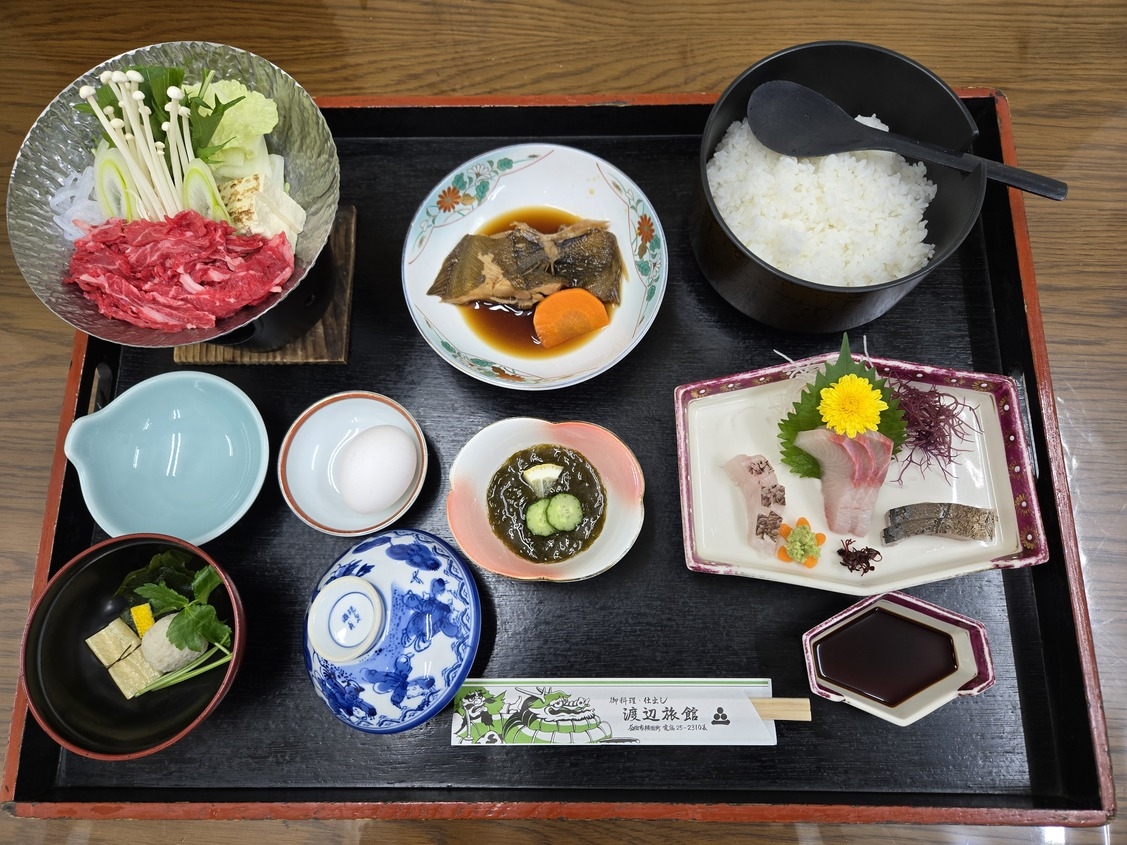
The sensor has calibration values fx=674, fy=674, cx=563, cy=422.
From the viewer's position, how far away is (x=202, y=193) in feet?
5.28

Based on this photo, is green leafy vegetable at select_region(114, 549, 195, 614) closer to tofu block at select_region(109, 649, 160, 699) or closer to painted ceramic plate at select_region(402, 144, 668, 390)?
tofu block at select_region(109, 649, 160, 699)

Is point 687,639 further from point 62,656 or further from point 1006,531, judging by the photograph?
point 62,656

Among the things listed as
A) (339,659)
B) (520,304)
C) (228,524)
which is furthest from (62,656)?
(520,304)

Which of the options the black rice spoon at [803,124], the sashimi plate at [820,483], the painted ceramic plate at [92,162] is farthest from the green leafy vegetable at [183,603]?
the black rice spoon at [803,124]

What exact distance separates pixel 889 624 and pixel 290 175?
1.85 m

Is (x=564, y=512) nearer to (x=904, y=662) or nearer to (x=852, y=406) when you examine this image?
(x=852, y=406)

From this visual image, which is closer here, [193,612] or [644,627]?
[193,612]

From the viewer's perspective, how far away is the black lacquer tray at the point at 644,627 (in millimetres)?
1560

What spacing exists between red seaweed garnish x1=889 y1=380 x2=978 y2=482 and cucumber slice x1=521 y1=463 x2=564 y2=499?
878 millimetres

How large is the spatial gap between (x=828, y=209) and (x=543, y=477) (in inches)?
39.1

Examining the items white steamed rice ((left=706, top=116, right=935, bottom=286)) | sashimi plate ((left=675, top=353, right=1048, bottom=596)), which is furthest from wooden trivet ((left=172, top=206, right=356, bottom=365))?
white steamed rice ((left=706, top=116, right=935, bottom=286))

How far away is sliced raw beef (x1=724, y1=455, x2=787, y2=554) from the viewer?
1649 millimetres

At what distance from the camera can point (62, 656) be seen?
1.55m

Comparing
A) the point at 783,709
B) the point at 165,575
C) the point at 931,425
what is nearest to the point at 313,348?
the point at 165,575
